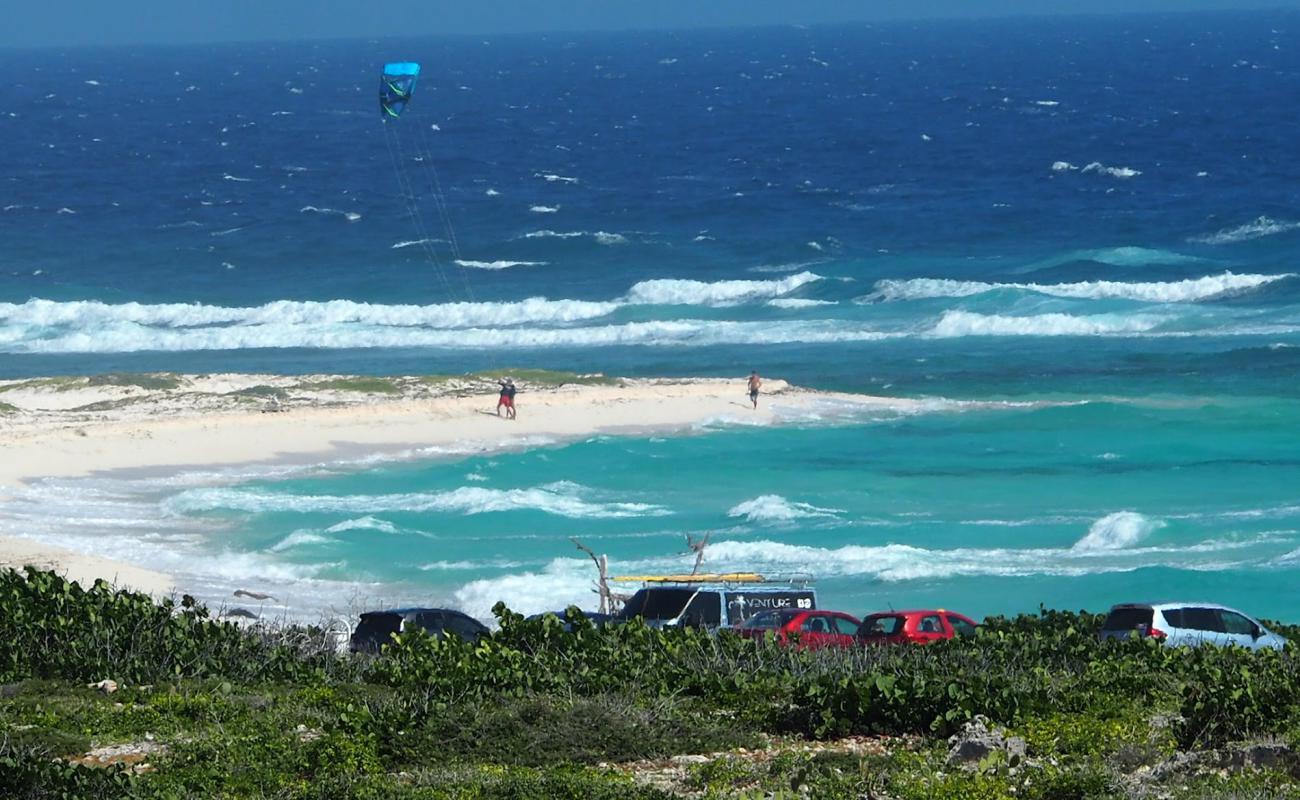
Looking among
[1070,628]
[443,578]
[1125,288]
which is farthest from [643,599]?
[1125,288]

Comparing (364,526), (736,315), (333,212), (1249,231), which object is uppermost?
(333,212)

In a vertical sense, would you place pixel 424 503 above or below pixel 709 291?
below

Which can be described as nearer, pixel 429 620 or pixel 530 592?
pixel 429 620

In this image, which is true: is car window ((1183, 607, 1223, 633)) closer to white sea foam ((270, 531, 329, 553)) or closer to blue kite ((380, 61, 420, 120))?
white sea foam ((270, 531, 329, 553))

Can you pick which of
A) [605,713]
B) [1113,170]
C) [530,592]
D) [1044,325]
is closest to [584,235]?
[1044,325]

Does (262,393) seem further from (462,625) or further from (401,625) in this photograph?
(401,625)

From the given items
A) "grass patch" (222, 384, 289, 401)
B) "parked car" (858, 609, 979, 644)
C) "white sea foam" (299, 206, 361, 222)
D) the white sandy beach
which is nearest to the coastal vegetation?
"parked car" (858, 609, 979, 644)

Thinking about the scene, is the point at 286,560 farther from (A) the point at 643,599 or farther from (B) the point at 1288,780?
(B) the point at 1288,780

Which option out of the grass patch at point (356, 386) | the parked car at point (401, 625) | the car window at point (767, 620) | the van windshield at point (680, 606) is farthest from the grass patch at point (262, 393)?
the car window at point (767, 620)
